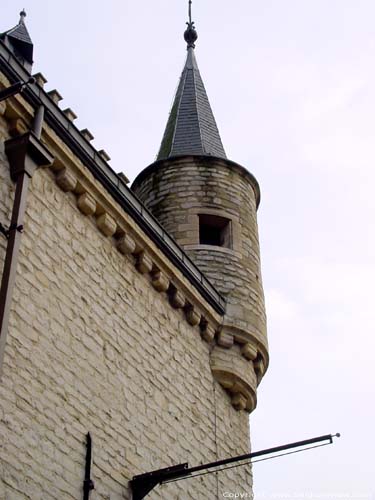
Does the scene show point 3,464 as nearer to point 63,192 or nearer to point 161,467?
point 161,467

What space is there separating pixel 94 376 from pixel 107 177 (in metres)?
2.24

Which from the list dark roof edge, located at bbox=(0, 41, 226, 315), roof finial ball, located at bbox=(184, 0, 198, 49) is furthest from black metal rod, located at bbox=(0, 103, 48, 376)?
roof finial ball, located at bbox=(184, 0, 198, 49)

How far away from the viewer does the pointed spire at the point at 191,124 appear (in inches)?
543

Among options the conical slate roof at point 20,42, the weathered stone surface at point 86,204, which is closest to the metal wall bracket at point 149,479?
the weathered stone surface at point 86,204

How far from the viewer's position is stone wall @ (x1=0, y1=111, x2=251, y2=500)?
764cm

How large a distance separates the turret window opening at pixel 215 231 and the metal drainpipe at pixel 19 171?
4.12 meters

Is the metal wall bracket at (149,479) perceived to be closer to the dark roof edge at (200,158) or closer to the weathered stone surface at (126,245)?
the weathered stone surface at (126,245)

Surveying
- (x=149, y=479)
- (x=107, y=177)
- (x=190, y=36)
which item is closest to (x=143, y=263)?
(x=107, y=177)

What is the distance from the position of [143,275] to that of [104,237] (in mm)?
727

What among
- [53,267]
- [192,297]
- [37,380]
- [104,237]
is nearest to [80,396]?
[37,380]

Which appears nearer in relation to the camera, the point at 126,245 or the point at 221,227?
the point at 126,245

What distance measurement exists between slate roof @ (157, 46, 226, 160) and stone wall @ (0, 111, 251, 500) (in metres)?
3.66

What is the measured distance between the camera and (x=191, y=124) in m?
14.7

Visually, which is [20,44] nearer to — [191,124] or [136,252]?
[136,252]
